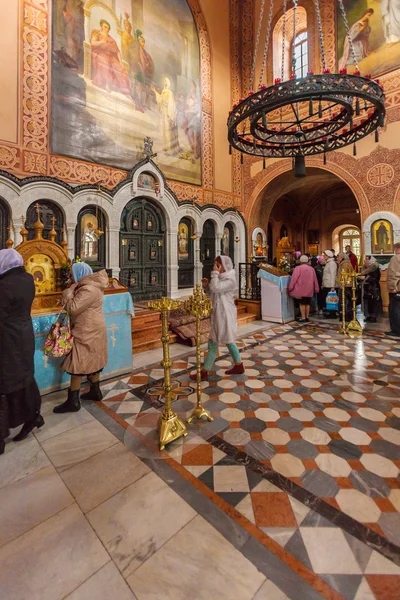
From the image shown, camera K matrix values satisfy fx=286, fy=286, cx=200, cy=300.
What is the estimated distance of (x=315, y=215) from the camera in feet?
60.2

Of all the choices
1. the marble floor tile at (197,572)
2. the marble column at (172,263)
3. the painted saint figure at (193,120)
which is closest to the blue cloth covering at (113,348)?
the marble floor tile at (197,572)

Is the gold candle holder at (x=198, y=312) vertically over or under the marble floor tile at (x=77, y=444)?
over

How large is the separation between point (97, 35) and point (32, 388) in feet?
31.8

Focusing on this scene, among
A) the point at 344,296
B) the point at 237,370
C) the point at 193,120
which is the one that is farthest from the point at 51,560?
the point at 193,120

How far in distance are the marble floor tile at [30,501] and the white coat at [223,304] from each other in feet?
7.82

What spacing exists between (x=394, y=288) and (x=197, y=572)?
20.7 feet

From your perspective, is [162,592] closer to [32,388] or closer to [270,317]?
[32,388]

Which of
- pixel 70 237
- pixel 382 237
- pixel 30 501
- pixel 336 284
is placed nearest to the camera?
pixel 30 501

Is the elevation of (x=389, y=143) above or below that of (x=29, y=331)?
above

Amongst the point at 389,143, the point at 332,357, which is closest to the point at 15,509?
the point at 332,357

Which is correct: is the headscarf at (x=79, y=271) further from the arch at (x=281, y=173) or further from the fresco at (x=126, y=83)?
the arch at (x=281, y=173)

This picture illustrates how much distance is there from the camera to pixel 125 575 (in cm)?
151

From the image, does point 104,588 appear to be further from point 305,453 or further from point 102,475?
point 305,453

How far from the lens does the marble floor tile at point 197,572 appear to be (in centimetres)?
143
